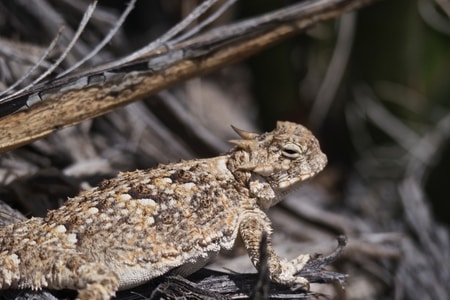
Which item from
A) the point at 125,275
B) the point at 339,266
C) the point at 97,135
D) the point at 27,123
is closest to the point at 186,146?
the point at 97,135

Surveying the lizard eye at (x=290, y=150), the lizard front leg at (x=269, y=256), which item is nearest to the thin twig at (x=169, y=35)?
the lizard eye at (x=290, y=150)

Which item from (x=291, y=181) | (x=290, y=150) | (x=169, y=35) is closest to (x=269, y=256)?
(x=291, y=181)

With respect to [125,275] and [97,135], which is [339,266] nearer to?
[97,135]

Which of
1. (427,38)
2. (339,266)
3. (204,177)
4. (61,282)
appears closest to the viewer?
(61,282)

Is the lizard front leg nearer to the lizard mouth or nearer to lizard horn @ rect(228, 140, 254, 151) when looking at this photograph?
the lizard mouth

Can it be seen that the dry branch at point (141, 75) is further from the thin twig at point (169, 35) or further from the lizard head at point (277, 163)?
the lizard head at point (277, 163)

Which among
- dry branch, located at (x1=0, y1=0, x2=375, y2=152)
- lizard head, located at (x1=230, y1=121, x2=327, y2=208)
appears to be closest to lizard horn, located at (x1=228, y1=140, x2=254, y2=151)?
lizard head, located at (x1=230, y1=121, x2=327, y2=208)

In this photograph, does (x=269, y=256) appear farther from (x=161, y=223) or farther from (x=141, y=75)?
(x=141, y=75)

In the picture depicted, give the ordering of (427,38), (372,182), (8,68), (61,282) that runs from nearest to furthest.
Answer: (61,282), (8,68), (427,38), (372,182)
